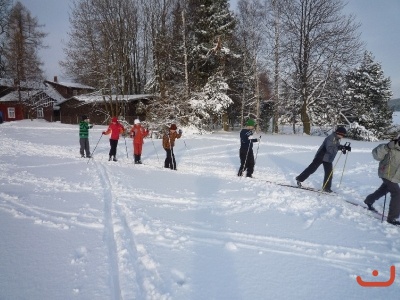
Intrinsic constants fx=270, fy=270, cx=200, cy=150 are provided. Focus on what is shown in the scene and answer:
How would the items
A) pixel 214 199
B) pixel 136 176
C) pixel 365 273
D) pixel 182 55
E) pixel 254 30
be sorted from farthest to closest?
1. pixel 254 30
2. pixel 182 55
3. pixel 136 176
4. pixel 214 199
5. pixel 365 273

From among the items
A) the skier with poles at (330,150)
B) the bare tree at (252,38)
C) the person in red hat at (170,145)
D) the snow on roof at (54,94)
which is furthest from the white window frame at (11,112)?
the skier with poles at (330,150)

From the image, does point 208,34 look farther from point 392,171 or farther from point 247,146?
point 392,171

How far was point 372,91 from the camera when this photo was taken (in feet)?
88.4

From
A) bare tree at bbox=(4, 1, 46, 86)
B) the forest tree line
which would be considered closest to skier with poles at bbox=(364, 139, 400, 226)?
the forest tree line

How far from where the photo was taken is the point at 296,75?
79.9 feet

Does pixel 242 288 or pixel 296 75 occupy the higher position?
pixel 296 75

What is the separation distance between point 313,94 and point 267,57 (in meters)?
5.42

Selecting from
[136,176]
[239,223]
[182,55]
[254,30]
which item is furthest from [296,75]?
[239,223]

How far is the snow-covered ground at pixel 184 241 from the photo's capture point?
116 inches

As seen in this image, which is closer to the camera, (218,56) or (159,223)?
(159,223)

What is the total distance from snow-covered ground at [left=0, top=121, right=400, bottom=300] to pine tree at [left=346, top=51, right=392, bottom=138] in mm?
22422

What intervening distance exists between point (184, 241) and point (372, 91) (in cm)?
2973

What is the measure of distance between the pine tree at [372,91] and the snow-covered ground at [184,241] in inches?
883

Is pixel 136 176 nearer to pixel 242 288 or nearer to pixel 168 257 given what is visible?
pixel 168 257
